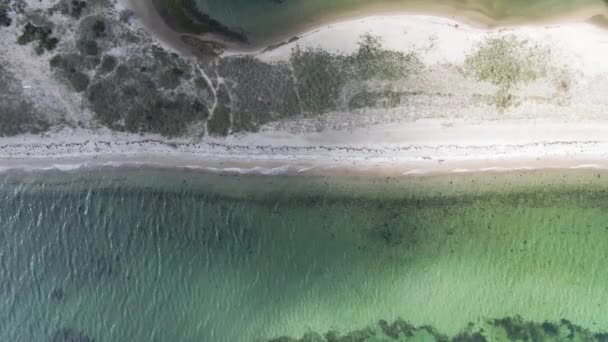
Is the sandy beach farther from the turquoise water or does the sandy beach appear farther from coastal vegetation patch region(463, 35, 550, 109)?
the turquoise water

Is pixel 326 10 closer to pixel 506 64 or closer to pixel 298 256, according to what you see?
pixel 506 64

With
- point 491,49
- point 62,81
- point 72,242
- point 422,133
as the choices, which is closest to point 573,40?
point 491,49

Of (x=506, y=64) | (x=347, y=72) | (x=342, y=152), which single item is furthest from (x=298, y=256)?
(x=506, y=64)

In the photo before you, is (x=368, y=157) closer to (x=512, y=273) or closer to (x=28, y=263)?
(x=512, y=273)

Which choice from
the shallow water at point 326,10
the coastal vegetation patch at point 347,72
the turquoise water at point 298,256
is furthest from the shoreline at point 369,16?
the turquoise water at point 298,256

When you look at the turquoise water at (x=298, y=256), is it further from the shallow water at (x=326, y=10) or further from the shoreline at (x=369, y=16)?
the shallow water at (x=326, y=10)

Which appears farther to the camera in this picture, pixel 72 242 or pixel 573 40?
pixel 72 242

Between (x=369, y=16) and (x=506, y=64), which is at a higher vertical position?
(x=369, y=16)
